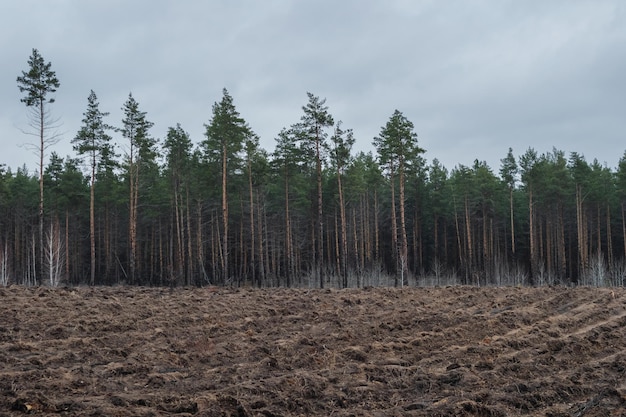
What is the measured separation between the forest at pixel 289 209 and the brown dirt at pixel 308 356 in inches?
556

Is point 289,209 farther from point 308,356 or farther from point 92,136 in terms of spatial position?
point 308,356

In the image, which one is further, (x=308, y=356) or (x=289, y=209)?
(x=289, y=209)

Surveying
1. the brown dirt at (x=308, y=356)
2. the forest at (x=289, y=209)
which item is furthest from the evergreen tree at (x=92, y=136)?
the brown dirt at (x=308, y=356)

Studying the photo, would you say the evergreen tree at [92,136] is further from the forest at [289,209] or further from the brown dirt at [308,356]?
the brown dirt at [308,356]

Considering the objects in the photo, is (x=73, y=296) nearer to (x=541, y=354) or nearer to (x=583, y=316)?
(x=541, y=354)

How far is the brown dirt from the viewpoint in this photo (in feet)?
21.6

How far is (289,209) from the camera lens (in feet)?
138

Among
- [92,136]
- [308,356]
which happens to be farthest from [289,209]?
[308,356]

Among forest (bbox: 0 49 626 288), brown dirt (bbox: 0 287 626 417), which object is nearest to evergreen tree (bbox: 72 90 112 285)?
forest (bbox: 0 49 626 288)

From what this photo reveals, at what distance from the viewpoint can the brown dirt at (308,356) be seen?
6.59 metres

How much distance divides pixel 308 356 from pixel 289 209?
3290 centimetres

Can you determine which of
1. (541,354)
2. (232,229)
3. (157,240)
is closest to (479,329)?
(541,354)

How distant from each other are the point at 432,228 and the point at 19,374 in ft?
161

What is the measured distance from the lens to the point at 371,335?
1144 centimetres
